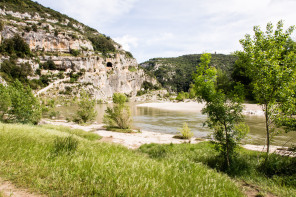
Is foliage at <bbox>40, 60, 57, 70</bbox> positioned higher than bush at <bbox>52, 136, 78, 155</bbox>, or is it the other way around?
foliage at <bbox>40, 60, 57, 70</bbox>

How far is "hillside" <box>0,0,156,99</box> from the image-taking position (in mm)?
63750

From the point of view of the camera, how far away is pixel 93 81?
90875mm

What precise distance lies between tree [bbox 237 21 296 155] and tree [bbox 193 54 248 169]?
912mm

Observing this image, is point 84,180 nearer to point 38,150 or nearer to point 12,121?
point 38,150

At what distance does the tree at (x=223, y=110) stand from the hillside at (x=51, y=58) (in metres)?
62.7

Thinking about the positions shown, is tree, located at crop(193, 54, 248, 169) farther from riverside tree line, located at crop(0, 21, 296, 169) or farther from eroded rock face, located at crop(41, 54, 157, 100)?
eroded rock face, located at crop(41, 54, 157, 100)

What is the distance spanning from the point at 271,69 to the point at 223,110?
94.7 inches

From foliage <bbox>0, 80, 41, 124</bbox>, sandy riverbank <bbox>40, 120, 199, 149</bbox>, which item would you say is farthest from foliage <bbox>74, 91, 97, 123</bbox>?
sandy riverbank <bbox>40, 120, 199, 149</bbox>

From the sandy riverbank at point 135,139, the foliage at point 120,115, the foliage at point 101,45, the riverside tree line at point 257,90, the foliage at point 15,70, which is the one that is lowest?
the sandy riverbank at point 135,139

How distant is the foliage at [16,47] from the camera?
62875mm

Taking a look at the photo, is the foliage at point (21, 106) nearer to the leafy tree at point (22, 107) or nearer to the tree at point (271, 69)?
the leafy tree at point (22, 107)

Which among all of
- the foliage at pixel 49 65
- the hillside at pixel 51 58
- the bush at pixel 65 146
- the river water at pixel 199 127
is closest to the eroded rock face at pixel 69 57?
the hillside at pixel 51 58

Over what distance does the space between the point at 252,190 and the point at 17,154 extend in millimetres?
6209

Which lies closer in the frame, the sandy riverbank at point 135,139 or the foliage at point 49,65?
the sandy riverbank at point 135,139
